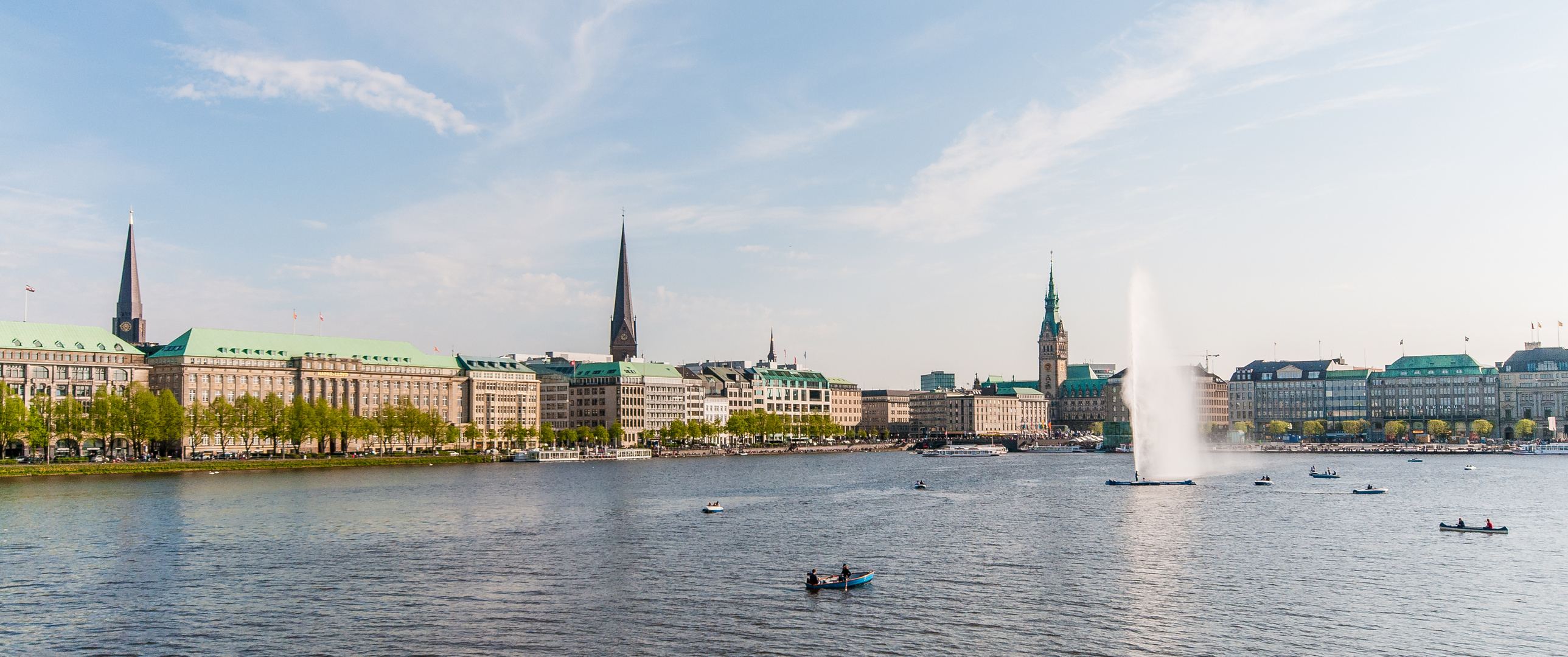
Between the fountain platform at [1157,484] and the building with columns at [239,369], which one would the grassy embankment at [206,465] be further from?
the fountain platform at [1157,484]

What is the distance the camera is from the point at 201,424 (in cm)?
15062

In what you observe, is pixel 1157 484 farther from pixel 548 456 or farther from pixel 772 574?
pixel 548 456

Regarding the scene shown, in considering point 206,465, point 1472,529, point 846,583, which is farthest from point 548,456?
point 846,583

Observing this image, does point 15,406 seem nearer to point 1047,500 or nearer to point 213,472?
point 213,472

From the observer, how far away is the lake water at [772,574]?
42625 millimetres

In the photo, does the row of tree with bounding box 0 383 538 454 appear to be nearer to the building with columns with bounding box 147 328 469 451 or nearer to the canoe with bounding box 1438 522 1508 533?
the building with columns with bounding box 147 328 469 451

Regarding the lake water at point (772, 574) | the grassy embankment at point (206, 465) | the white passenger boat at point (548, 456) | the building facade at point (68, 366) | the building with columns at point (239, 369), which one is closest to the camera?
the lake water at point (772, 574)

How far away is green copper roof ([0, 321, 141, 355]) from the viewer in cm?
15962

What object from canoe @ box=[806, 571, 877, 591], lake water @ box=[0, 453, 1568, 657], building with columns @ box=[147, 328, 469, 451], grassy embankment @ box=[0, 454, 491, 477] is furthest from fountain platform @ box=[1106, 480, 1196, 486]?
building with columns @ box=[147, 328, 469, 451]

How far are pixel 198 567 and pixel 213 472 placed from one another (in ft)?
284

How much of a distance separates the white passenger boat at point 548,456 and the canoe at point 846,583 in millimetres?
141350

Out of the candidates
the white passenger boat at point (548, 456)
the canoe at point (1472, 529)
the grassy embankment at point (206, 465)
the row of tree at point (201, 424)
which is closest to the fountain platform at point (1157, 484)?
the canoe at point (1472, 529)

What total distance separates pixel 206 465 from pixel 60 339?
133 feet

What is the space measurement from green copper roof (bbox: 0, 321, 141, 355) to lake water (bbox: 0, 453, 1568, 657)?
66.4 m
